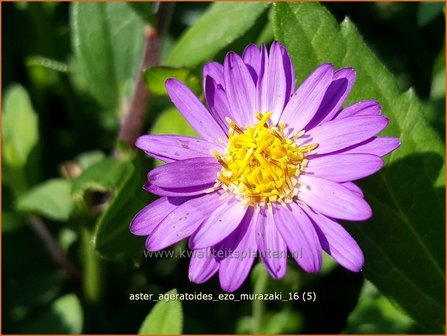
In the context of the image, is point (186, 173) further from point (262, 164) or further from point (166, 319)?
point (166, 319)

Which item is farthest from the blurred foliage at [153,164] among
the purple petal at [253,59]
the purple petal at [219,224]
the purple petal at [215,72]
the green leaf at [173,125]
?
the purple petal at [219,224]

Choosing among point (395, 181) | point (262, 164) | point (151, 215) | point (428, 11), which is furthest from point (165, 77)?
point (428, 11)

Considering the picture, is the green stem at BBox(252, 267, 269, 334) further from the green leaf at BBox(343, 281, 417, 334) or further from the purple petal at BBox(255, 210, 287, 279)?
the purple petal at BBox(255, 210, 287, 279)

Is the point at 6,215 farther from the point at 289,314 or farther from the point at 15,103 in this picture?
the point at 289,314

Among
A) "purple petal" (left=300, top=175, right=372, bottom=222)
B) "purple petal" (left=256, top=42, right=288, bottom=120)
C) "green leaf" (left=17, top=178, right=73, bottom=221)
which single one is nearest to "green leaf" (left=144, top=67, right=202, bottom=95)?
"purple petal" (left=256, top=42, right=288, bottom=120)

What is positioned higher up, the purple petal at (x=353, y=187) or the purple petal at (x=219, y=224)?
the purple petal at (x=219, y=224)

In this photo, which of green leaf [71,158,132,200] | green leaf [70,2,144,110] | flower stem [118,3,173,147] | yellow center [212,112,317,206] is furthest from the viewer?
green leaf [70,2,144,110]

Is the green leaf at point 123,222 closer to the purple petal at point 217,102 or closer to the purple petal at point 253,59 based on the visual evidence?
the purple petal at point 217,102
